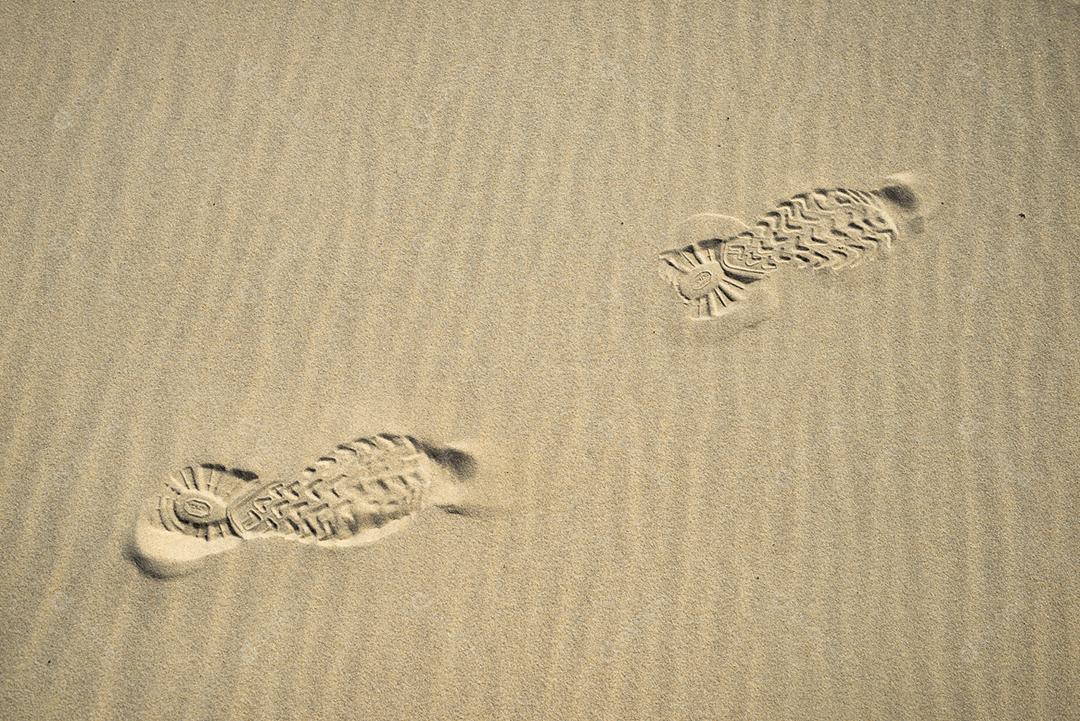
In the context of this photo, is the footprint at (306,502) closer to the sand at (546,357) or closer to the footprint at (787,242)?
the sand at (546,357)

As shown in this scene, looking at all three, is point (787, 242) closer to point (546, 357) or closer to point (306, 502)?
point (546, 357)

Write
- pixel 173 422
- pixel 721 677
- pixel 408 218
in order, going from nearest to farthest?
pixel 721 677 < pixel 173 422 < pixel 408 218

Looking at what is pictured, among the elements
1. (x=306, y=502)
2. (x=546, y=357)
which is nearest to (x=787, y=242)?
(x=546, y=357)

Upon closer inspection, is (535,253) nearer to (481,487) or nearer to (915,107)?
(481,487)

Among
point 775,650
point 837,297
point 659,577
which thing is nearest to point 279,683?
point 659,577

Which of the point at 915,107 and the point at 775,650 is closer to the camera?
the point at 775,650

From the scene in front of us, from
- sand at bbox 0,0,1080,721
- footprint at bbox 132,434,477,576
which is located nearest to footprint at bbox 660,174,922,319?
sand at bbox 0,0,1080,721
